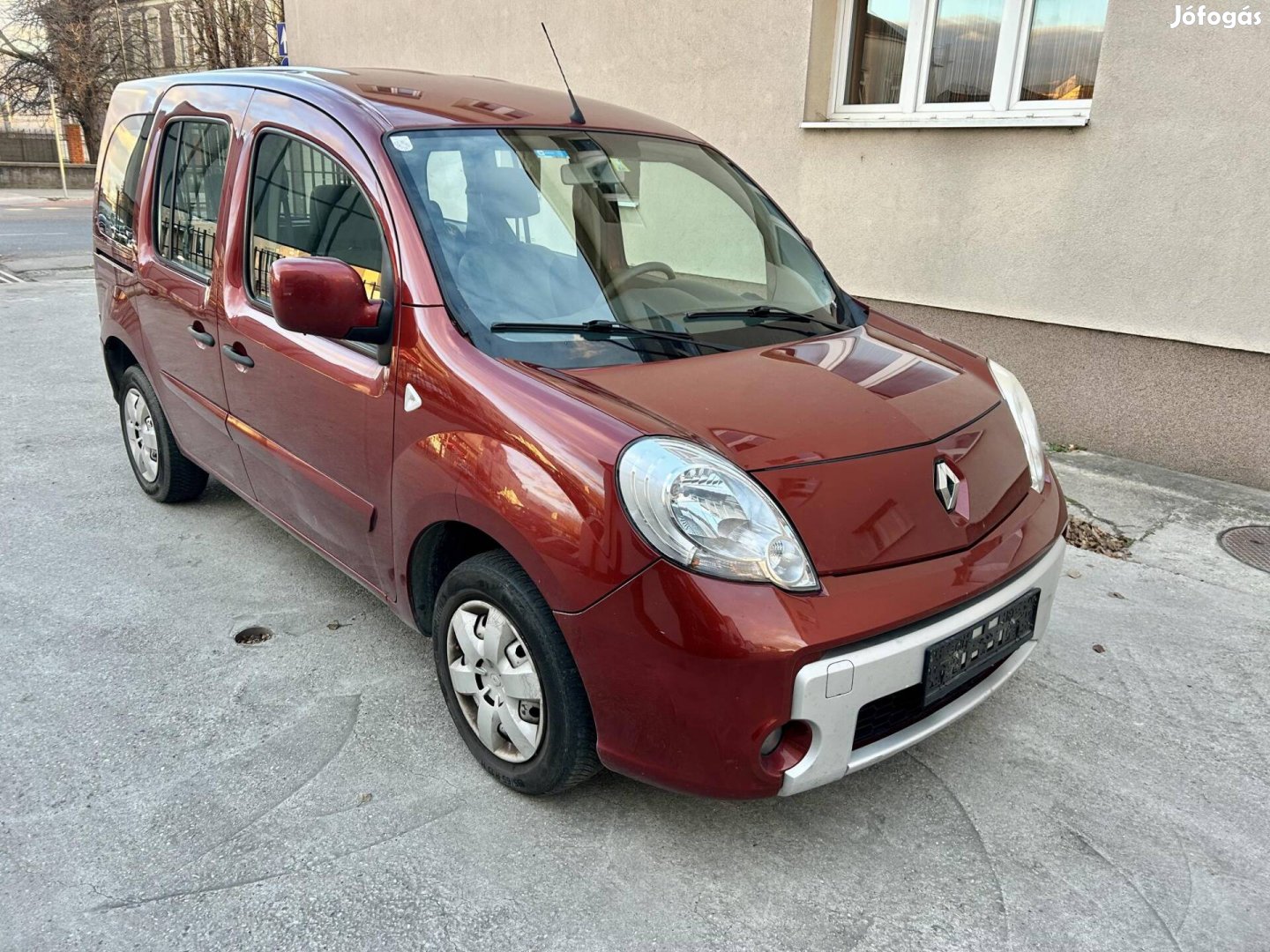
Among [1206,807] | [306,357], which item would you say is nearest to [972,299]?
[1206,807]

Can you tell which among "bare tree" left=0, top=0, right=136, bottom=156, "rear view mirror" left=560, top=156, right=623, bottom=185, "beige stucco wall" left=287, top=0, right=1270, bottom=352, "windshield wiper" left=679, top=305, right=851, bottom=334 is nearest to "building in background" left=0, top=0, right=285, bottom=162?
"bare tree" left=0, top=0, right=136, bottom=156

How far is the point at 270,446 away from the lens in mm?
3309

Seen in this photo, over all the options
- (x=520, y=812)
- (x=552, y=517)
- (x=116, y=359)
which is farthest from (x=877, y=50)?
(x=520, y=812)

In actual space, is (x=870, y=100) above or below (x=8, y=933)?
above

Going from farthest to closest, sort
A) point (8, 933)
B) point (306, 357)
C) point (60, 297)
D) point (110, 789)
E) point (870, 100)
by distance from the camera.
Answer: point (60, 297)
point (870, 100)
point (306, 357)
point (110, 789)
point (8, 933)

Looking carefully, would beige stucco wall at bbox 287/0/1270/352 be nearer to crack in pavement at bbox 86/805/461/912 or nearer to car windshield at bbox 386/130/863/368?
car windshield at bbox 386/130/863/368

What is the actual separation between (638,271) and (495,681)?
130 centimetres

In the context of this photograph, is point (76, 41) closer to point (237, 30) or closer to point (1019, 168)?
point (237, 30)

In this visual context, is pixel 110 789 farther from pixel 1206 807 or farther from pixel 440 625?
pixel 1206 807

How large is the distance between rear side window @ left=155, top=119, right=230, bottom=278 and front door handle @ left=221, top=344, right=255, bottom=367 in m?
0.34

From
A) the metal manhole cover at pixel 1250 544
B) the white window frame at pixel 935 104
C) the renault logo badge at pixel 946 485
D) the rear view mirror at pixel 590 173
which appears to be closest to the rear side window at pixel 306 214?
the rear view mirror at pixel 590 173

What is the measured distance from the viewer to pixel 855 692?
2088 millimetres

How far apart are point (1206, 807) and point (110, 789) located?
3.00 m

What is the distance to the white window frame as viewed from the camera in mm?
5449
